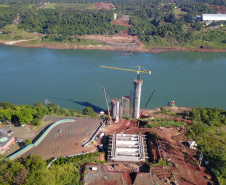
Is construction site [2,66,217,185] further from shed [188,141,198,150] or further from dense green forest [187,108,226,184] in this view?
dense green forest [187,108,226,184]

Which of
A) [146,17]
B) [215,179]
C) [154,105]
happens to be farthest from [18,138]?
[146,17]

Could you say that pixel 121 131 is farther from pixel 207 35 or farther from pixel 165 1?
pixel 165 1

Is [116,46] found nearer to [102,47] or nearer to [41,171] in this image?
[102,47]

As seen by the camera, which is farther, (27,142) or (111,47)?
(111,47)

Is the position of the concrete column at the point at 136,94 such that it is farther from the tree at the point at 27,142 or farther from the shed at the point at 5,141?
the shed at the point at 5,141

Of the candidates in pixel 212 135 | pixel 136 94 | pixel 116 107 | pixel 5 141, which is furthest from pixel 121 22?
pixel 5 141

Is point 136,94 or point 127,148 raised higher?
point 136,94
